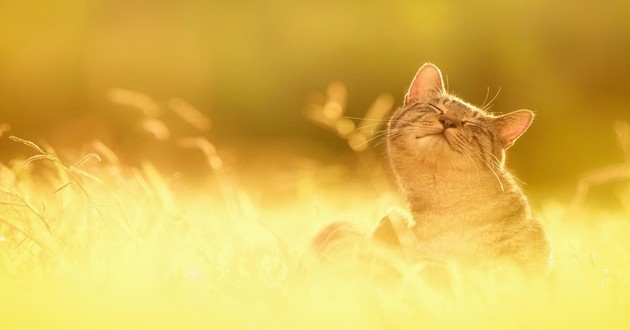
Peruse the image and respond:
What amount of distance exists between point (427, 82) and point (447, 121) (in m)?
0.61

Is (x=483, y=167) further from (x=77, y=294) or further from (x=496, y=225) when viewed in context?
(x=77, y=294)

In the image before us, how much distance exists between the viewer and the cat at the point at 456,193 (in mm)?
3320

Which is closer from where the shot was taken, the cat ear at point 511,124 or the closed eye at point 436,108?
the closed eye at point 436,108

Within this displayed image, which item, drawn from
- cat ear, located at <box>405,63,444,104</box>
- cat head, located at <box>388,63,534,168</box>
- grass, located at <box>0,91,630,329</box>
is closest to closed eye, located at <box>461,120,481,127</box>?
cat head, located at <box>388,63,534,168</box>

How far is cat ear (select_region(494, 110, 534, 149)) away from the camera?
4133mm

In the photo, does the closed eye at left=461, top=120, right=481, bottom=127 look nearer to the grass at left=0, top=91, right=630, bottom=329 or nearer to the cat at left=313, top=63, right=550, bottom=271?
the cat at left=313, top=63, right=550, bottom=271

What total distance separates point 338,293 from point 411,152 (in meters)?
1.53

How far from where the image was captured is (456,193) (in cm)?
361

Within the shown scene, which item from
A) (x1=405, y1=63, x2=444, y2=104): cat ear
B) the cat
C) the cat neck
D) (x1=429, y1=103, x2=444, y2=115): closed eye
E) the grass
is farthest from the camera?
(x1=405, y1=63, x2=444, y2=104): cat ear

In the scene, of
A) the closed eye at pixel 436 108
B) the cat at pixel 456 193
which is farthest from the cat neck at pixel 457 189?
the closed eye at pixel 436 108

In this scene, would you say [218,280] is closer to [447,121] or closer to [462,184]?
[462,184]

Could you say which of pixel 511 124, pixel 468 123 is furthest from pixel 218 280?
pixel 511 124

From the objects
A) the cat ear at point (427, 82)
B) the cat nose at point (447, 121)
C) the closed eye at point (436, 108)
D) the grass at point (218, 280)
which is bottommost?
the grass at point (218, 280)

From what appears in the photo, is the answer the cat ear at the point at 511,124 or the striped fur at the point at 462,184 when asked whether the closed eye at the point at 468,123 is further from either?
the cat ear at the point at 511,124
